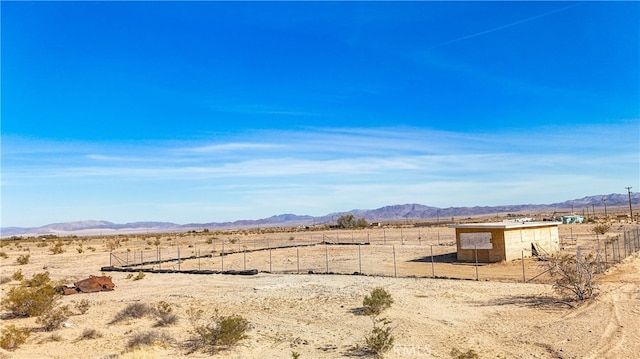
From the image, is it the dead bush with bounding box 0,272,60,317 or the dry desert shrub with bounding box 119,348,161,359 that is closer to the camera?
the dry desert shrub with bounding box 119,348,161,359

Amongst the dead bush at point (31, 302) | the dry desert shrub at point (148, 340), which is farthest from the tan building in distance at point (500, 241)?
the dead bush at point (31, 302)

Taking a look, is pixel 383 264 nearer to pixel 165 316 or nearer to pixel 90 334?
pixel 165 316

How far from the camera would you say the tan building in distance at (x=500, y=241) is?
31750 millimetres

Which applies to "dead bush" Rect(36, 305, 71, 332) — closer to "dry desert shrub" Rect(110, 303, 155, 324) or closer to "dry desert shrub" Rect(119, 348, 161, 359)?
"dry desert shrub" Rect(110, 303, 155, 324)

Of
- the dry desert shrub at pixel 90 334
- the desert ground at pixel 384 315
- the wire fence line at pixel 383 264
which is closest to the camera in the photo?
the desert ground at pixel 384 315

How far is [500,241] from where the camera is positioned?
31.7m

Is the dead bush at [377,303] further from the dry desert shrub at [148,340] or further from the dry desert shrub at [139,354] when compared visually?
the dry desert shrub at [139,354]

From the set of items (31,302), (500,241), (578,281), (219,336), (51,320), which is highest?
(500,241)

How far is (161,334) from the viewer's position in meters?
15.0

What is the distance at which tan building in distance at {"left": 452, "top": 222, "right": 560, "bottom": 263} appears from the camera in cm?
3175

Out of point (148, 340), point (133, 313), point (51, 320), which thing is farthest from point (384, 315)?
point (51, 320)

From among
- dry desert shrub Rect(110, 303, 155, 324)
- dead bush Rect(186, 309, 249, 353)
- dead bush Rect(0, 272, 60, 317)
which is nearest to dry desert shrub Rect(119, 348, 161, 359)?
dead bush Rect(186, 309, 249, 353)

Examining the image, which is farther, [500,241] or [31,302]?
[500,241]

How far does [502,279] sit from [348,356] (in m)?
14.1
